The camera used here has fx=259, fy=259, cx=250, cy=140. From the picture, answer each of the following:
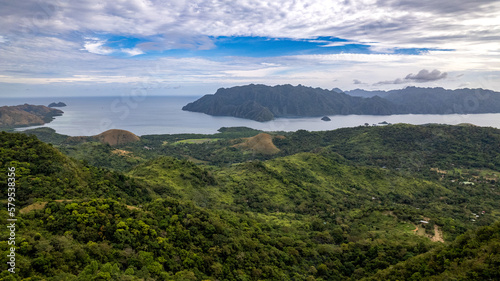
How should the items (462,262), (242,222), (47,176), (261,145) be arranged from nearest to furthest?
(462,262), (47,176), (242,222), (261,145)

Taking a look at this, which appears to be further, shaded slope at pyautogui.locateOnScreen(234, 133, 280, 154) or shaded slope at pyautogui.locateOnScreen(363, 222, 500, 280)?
shaded slope at pyautogui.locateOnScreen(234, 133, 280, 154)

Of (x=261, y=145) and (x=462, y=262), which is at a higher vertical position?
(x=462, y=262)

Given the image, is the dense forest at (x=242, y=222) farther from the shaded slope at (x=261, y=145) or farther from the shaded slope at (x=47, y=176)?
the shaded slope at (x=261, y=145)

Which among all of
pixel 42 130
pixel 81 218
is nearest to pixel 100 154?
pixel 81 218

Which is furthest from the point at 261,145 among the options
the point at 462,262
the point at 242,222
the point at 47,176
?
the point at 462,262

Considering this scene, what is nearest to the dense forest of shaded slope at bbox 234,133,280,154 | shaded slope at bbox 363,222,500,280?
shaded slope at bbox 363,222,500,280

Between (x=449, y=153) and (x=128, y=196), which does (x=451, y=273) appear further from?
(x=449, y=153)

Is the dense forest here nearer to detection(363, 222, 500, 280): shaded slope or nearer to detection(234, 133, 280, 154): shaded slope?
detection(363, 222, 500, 280): shaded slope

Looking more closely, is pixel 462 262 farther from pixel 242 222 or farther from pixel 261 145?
pixel 261 145

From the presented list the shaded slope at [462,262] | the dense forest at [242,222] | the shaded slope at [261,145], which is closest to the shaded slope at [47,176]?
the dense forest at [242,222]
